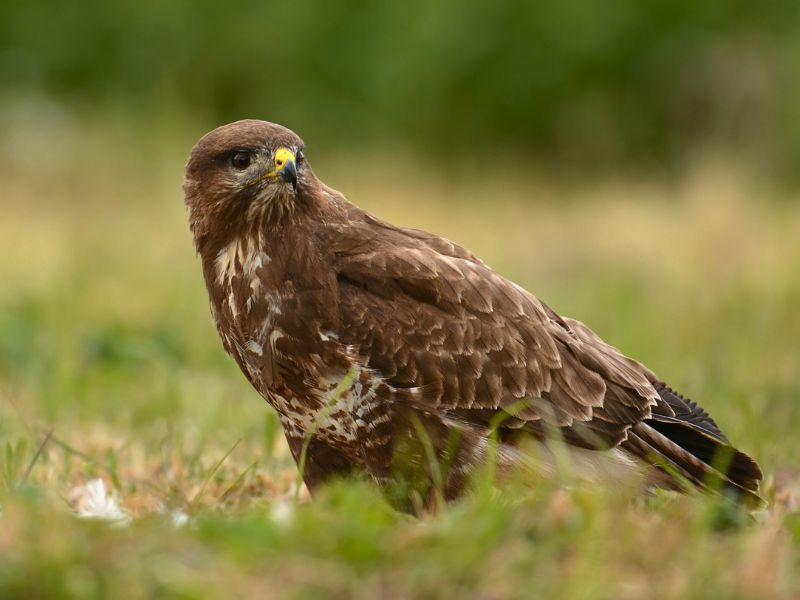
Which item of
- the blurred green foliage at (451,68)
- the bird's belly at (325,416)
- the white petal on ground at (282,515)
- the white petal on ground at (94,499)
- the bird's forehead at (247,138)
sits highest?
the blurred green foliage at (451,68)

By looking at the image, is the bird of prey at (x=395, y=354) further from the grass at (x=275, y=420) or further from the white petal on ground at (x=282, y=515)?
the white petal on ground at (x=282, y=515)

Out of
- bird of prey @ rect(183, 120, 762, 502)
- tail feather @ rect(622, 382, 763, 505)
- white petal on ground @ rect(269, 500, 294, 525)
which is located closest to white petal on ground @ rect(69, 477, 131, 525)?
bird of prey @ rect(183, 120, 762, 502)

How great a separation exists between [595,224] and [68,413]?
6.51 m

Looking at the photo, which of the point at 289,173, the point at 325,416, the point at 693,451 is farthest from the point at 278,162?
the point at 693,451

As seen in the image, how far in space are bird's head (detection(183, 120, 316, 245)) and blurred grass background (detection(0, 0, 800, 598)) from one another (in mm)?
820

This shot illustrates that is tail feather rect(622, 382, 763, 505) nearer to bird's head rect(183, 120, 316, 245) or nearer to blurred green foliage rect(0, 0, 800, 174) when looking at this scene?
bird's head rect(183, 120, 316, 245)

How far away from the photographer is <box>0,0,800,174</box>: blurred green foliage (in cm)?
1541

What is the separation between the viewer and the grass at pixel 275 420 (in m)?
2.72

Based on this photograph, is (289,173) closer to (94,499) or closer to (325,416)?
(325,416)

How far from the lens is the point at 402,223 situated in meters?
11.8

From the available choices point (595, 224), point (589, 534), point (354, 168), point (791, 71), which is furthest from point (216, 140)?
point (791, 71)

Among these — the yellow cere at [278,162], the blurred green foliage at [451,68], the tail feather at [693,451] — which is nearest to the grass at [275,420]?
the tail feather at [693,451]

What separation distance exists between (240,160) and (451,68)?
12.0 m

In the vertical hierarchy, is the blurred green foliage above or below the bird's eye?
above
